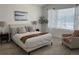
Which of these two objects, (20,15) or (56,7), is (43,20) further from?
(20,15)

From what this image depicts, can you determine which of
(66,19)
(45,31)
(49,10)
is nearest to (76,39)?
(66,19)

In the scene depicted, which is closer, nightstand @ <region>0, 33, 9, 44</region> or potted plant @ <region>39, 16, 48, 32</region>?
nightstand @ <region>0, 33, 9, 44</region>

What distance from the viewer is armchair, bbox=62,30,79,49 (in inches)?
90.5

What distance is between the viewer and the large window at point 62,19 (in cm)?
232

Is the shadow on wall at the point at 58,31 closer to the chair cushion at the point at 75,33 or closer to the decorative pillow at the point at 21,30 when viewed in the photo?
the chair cushion at the point at 75,33

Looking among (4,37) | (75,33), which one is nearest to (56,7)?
(75,33)

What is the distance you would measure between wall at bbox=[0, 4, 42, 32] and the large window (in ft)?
1.11

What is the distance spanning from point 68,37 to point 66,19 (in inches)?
16.9

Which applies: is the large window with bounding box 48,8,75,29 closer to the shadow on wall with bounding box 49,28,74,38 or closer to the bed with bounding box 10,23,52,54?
the shadow on wall with bounding box 49,28,74,38

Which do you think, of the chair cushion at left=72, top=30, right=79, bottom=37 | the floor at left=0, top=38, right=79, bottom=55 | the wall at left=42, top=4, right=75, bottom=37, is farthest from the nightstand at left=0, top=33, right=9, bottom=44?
the chair cushion at left=72, top=30, right=79, bottom=37

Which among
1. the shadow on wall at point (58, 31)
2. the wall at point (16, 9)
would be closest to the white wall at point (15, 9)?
the wall at point (16, 9)

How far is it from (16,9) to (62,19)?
110 cm

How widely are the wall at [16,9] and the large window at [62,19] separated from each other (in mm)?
340

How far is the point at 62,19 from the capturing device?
2426 mm
